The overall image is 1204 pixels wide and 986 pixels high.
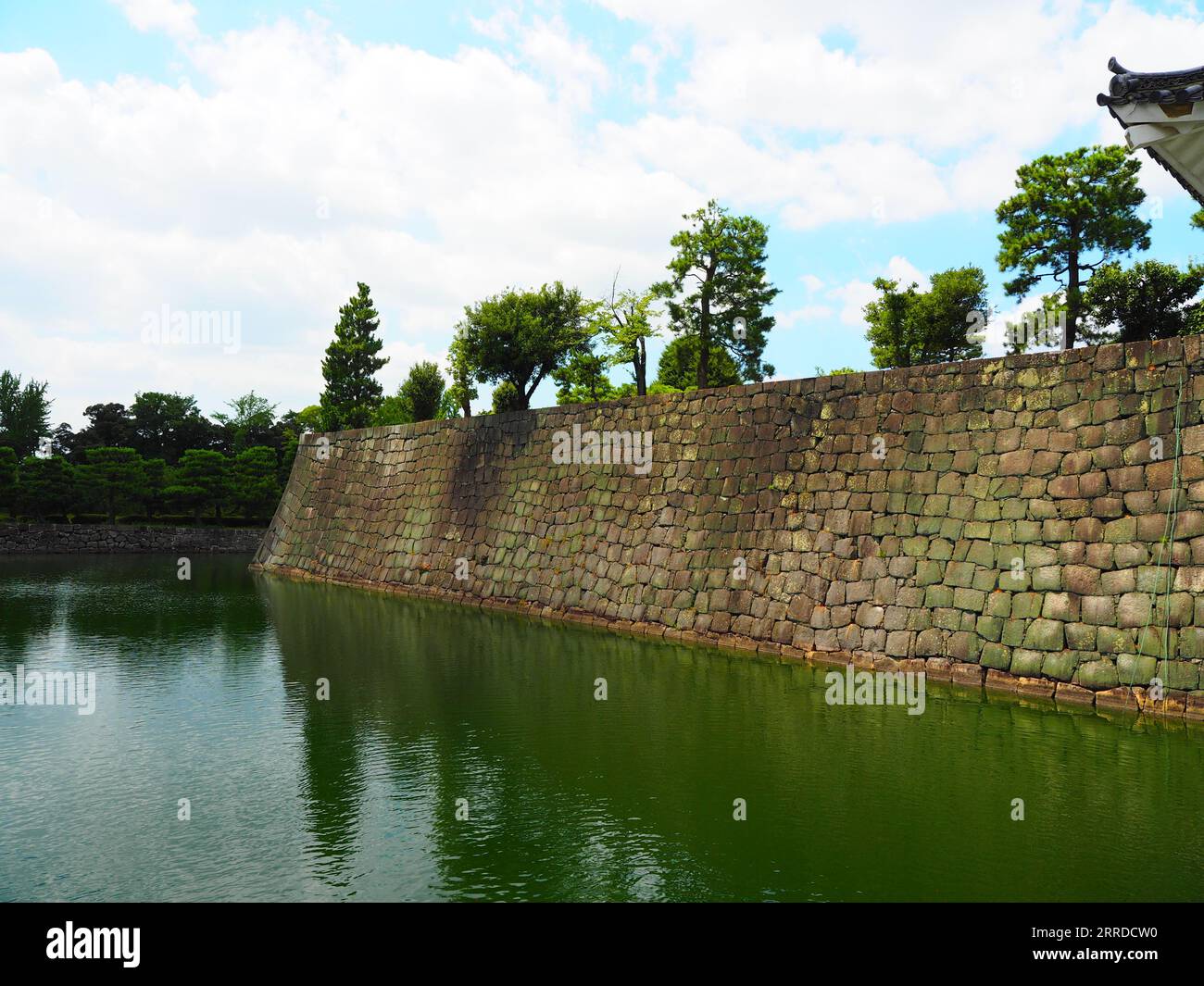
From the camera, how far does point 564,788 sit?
6230mm

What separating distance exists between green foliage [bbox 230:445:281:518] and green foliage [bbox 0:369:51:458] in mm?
16689

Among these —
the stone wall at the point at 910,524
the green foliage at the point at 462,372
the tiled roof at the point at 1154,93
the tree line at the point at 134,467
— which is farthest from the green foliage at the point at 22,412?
the tiled roof at the point at 1154,93

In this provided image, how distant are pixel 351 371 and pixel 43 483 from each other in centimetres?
1217

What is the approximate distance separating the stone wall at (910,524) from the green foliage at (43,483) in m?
22.2

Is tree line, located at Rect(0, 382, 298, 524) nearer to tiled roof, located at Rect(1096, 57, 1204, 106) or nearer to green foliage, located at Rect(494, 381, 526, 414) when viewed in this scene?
green foliage, located at Rect(494, 381, 526, 414)

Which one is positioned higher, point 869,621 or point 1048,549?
point 1048,549

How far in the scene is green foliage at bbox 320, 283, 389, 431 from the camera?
3806cm

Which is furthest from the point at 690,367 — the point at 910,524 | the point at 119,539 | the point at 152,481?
the point at 910,524

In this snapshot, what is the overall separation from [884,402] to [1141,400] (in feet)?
10.4

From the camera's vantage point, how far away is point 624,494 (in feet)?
50.7

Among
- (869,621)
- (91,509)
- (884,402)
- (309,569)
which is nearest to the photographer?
(869,621)
